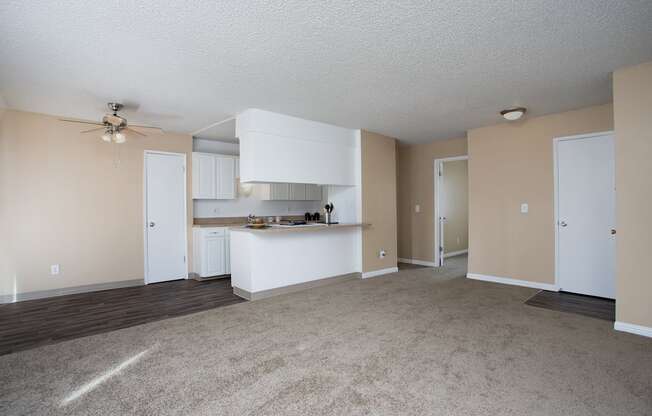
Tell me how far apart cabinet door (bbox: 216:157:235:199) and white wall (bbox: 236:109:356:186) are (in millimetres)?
1602

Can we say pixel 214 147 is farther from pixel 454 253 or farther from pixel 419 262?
pixel 454 253

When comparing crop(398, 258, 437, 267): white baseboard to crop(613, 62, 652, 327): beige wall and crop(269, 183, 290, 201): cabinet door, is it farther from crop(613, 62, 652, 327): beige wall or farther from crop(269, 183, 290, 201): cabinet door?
crop(613, 62, 652, 327): beige wall

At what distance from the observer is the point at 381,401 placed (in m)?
2.02

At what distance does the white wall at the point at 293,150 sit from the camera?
173 inches

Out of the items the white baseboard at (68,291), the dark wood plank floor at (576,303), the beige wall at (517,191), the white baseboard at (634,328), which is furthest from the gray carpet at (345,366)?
the white baseboard at (68,291)

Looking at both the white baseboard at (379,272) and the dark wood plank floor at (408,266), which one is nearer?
the white baseboard at (379,272)

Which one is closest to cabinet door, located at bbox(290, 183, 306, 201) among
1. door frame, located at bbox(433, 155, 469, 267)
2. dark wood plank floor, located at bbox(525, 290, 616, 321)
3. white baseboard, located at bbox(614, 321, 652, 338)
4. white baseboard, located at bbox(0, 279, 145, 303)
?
door frame, located at bbox(433, 155, 469, 267)

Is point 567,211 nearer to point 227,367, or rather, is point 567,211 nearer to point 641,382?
point 641,382

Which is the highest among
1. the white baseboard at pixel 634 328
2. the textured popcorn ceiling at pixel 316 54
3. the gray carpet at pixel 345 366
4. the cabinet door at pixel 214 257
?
the textured popcorn ceiling at pixel 316 54

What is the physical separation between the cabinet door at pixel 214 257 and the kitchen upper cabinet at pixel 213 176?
2.72 ft

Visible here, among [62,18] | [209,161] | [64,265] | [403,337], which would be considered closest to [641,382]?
[403,337]

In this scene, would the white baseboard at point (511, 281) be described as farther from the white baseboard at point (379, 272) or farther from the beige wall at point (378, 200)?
the beige wall at point (378, 200)

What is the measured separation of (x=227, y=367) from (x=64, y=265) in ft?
12.2

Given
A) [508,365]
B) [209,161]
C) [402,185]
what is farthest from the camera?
[402,185]
